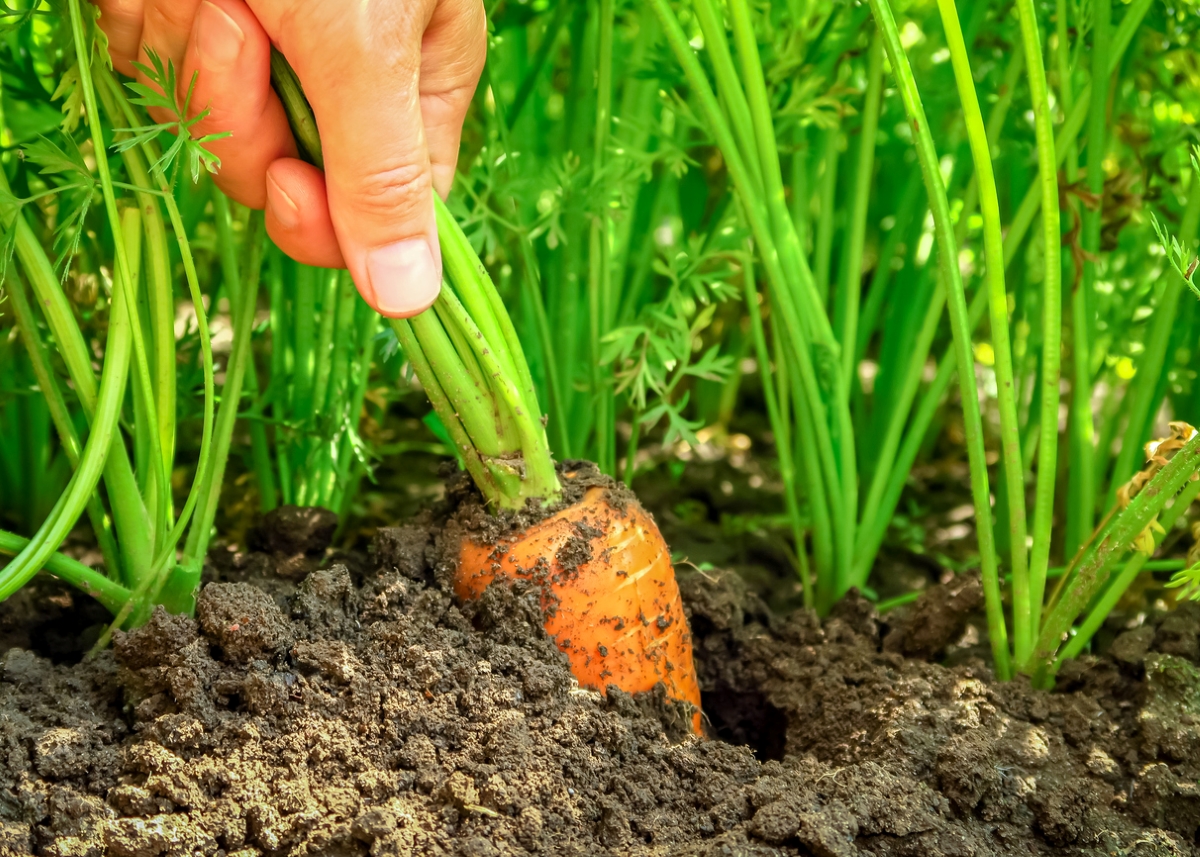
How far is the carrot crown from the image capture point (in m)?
1.12

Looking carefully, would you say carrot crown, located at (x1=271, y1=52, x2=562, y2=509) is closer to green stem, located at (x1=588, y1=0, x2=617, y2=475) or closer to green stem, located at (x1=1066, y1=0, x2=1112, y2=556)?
green stem, located at (x1=588, y1=0, x2=617, y2=475)

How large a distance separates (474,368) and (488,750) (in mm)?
408

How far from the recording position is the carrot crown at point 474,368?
3.66 feet

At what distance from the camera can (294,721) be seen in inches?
41.1

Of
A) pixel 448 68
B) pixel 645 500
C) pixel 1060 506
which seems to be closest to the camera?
pixel 448 68

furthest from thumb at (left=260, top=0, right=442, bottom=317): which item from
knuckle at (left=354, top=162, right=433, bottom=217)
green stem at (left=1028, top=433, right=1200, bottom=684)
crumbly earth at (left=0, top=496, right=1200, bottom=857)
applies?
green stem at (left=1028, top=433, right=1200, bottom=684)

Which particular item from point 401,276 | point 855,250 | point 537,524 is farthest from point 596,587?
point 855,250

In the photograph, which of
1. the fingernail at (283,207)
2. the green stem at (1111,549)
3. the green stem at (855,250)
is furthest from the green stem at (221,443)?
the green stem at (1111,549)

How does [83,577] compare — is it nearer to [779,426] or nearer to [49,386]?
[49,386]

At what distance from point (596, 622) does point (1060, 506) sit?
38.9 inches

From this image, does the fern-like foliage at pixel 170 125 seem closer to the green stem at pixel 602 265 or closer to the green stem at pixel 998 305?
the green stem at pixel 602 265

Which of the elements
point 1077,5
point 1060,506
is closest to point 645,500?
point 1060,506

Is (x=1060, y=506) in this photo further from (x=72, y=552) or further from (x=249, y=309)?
(x=72, y=552)

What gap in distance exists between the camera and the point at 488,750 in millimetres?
1041
